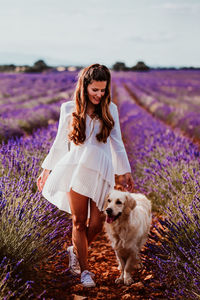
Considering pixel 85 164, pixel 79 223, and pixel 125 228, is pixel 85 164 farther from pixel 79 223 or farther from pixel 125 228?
pixel 125 228

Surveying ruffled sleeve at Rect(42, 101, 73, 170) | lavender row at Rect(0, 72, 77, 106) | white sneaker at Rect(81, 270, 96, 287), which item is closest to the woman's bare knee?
white sneaker at Rect(81, 270, 96, 287)

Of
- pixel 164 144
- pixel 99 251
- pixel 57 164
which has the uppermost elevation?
pixel 57 164

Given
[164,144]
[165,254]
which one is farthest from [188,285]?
[164,144]

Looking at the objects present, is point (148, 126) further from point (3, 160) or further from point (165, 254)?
point (165, 254)

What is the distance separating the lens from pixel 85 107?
2.23 m

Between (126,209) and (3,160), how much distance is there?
1.33 meters

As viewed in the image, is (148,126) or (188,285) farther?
(148,126)

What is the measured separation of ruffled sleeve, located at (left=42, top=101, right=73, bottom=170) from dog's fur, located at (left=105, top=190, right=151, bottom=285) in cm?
47

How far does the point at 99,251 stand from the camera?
9.72 feet

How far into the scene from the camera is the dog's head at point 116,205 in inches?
85.1

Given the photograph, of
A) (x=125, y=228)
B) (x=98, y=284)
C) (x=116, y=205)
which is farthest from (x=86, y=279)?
(x=116, y=205)

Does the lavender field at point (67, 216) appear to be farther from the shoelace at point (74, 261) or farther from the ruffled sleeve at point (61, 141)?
the ruffled sleeve at point (61, 141)

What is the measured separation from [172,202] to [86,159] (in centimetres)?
70

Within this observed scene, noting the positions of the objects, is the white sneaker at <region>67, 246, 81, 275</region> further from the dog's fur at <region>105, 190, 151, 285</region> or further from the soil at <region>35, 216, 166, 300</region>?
the dog's fur at <region>105, 190, 151, 285</region>
